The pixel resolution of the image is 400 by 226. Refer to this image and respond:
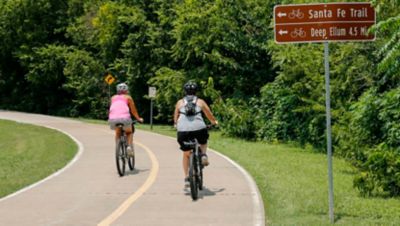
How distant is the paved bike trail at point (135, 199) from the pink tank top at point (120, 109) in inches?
54.2

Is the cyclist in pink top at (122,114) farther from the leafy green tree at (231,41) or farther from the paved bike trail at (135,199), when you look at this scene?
the leafy green tree at (231,41)

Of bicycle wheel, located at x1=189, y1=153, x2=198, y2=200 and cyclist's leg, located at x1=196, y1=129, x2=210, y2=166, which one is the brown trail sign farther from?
bicycle wheel, located at x1=189, y1=153, x2=198, y2=200

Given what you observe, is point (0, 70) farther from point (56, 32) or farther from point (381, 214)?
point (381, 214)

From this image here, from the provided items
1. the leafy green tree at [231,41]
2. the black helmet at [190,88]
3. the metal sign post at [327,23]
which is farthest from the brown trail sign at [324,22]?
the leafy green tree at [231,41]

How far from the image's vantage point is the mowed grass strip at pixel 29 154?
1485 cm

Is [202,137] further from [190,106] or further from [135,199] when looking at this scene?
[135,199]

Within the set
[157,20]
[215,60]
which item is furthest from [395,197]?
[157,20]

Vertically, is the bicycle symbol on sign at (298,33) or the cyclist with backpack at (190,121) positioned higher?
the bicycle symbol on sign at (298,33)

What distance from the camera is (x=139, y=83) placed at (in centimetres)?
4466

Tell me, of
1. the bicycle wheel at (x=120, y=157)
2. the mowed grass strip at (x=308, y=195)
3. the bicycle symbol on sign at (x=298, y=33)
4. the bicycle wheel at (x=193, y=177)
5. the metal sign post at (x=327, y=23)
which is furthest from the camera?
the bicycle wheel at (x=120, y=157)

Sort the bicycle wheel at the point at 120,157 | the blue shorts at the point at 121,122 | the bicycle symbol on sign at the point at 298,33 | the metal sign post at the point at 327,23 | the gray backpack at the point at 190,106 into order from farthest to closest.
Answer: the blue shorts at the point at 121,122
the bicycle wheel at the point at 120,157
the gray backpack at the point at 190,106
the bicycle symbol on sign at the point at 298,33
the metal sign post at the point at 327,23

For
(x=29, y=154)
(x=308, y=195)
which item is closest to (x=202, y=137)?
(x=308, y=195)

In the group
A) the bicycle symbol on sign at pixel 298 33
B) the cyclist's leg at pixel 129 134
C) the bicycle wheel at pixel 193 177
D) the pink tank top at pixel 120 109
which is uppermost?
the bicycle symbol on sign at pixel 298 33

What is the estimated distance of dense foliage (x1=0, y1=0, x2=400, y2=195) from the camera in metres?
14.6
